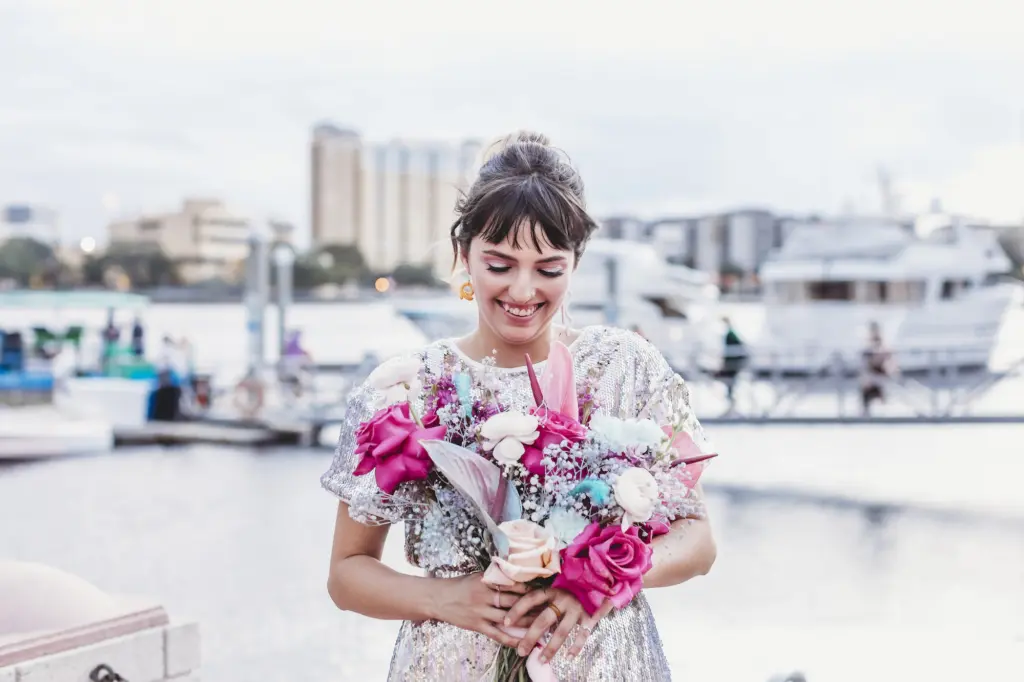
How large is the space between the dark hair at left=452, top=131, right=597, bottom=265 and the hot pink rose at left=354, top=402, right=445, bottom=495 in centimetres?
36

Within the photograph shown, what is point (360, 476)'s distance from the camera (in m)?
1.73

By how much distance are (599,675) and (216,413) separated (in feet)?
48.3

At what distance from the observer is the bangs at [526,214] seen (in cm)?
172

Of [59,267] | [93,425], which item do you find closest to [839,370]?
[93,425]

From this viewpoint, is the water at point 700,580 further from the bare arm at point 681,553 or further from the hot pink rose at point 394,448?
the hot pink rose at point 394,448

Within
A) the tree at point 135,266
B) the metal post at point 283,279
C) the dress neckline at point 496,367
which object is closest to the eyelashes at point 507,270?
the dress neckline at point 496,367

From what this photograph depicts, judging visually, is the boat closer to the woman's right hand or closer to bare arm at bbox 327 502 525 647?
bare arm at bbox 327 502 525 647

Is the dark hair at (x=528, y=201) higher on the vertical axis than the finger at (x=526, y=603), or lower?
higher

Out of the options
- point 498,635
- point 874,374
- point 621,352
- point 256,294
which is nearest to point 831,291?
point 874,374

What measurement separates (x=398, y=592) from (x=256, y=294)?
1717 cm

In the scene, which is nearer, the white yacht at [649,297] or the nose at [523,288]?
the nose at [523,288]

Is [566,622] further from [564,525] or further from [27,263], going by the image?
[27,263]

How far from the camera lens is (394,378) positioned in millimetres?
1659

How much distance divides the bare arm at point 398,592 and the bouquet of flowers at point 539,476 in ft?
0.17
